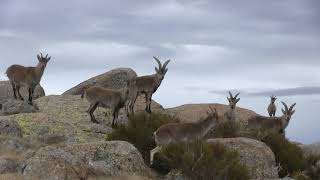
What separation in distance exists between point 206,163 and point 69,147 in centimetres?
406

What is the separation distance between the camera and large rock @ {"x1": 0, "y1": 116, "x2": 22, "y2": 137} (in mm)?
20891

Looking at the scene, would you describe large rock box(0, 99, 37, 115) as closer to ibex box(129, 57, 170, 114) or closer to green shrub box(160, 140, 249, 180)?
ibex box(129, 57, 170, 114)

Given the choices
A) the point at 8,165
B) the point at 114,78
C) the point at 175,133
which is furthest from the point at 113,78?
the point at 8,165

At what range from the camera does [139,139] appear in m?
21.4

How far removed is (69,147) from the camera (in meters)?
17.7

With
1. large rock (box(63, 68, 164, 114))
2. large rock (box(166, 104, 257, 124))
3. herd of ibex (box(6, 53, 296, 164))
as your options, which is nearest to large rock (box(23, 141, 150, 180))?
herd of ibex (box(6, 53, 296, 164))

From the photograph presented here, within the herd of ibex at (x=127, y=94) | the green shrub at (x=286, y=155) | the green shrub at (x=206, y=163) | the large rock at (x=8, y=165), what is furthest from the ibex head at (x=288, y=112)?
the large rock at (x=8, y=165)

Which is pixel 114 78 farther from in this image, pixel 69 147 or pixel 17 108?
pixel 69 147

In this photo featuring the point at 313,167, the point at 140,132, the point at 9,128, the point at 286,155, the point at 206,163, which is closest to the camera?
the point at 206,163

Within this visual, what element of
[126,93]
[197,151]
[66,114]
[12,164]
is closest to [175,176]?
[197,151]

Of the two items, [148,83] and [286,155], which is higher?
[148,83]

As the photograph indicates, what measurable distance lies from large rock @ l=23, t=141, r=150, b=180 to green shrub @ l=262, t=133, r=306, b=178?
5916 mm

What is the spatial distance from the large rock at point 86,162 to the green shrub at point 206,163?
106 centimetres

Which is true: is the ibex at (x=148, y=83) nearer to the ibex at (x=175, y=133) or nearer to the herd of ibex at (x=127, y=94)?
the herd of ibex at (x=127, y=94)
